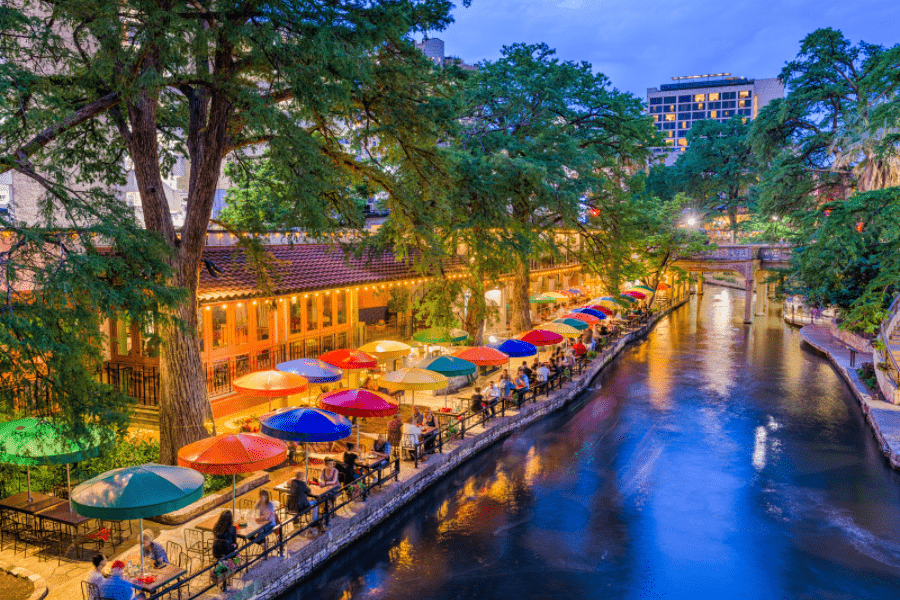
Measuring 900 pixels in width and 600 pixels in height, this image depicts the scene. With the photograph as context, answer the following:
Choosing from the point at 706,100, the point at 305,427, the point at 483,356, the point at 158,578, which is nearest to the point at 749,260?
the point at 483,356

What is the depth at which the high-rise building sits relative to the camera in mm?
157250

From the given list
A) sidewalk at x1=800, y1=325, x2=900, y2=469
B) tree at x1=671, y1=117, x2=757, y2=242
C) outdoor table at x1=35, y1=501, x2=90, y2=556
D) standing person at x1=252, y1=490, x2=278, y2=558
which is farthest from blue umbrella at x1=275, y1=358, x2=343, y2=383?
tree at x1=671, y1=117, x2=757, y2=242

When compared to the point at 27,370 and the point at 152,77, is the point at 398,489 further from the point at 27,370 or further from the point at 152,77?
the point at 152,77

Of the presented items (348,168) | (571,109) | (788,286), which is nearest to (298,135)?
(348,168)

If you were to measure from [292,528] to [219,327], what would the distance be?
8140mm

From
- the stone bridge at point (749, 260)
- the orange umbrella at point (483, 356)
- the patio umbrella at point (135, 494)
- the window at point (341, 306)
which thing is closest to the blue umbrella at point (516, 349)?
the orange umbrella at point (483, 356)

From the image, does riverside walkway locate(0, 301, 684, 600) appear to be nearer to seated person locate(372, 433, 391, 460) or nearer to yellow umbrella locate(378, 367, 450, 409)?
seated person locate(372, 433, 391, 460)

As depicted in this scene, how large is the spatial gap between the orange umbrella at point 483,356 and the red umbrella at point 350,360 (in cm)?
331

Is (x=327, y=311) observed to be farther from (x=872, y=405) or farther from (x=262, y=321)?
(x=872, y=405)

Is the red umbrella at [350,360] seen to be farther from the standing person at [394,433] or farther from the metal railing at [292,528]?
the metal railing at [292,528]

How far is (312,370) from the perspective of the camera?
16.5 m

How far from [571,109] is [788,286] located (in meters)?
24.0

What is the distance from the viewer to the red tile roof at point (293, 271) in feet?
53.9

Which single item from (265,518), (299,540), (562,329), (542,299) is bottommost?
(299,540)
